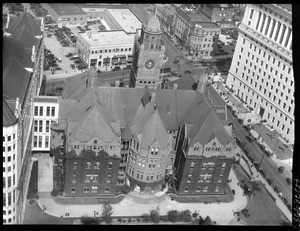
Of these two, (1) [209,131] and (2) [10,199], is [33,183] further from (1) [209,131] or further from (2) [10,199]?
(1) [209,131]

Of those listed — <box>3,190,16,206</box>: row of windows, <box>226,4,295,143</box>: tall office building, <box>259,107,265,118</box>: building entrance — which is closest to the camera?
<box>3,190,16,206</box>: row of windows

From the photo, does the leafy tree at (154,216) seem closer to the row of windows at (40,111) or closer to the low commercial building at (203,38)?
the row of windows at (40,111)

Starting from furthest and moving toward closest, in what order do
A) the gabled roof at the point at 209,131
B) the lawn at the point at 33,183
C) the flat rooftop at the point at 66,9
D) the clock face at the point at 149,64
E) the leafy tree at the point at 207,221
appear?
1. the flat rooftop at the point at 66,9
2. the clock face at the point at 149,64
3. the gabled roof at the point at 209,131
4. the lawn at the point at 33,183
5. the leafy tree at the point at 207,221

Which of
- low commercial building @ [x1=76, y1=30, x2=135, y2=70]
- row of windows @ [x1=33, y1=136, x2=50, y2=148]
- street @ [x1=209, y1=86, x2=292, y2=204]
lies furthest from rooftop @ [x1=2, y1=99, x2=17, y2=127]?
low commercial building @ [x1=76, y1=30, x2=135, y2=70]

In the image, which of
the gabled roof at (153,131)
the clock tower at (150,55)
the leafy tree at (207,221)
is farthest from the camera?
the clock tower at (150,55)

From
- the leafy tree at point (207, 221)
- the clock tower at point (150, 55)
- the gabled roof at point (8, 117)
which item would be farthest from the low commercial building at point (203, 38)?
the gabled roof at point (8, 117)

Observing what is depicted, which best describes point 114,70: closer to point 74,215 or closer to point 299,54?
point 74,215

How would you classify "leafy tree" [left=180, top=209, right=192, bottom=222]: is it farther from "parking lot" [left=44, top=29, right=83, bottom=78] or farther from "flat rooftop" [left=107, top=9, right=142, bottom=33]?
"flat rooftop" [left=107, top=9, right=142, bottom=33]
